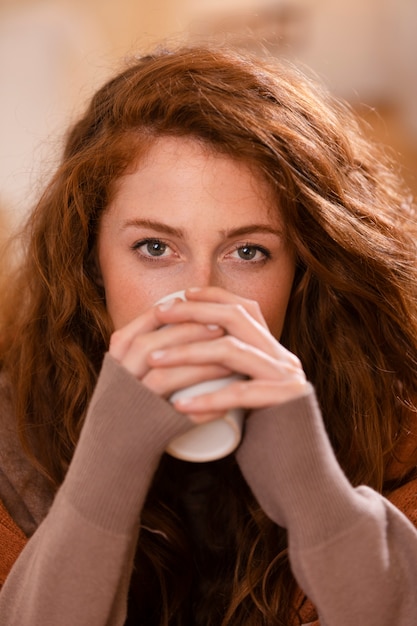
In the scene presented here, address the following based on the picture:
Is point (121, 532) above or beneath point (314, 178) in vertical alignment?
beneath

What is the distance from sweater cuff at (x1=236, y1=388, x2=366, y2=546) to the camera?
0.84 meters

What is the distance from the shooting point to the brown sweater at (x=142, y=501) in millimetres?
844

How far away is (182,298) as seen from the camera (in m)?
0.91

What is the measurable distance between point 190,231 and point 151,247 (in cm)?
7

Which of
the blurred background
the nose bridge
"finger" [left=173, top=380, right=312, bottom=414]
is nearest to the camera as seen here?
"finger" [left=173, top=380, right=312, bottom=414]

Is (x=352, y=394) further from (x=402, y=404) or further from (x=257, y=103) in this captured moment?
(x=257, y=103)

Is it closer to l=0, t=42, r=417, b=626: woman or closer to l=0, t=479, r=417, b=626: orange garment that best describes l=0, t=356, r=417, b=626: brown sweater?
l=0, t=42, r=417, b=626: woman

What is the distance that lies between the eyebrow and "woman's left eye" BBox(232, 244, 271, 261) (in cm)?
3

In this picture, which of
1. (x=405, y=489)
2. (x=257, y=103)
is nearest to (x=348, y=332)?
(x=405, y=489)

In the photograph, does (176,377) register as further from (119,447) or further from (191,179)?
(191,179)

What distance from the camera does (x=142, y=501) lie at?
0.87m

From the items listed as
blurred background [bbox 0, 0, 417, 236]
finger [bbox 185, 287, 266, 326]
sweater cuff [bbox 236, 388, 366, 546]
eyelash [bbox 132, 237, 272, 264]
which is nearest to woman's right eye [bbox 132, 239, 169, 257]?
eyelash [bbox 132, 237, 272, 264]

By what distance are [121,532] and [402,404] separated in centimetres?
54

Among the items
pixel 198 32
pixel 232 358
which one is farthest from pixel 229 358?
pixel 198 32
